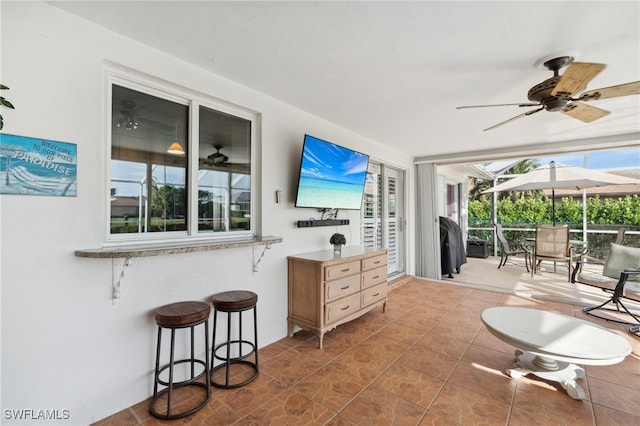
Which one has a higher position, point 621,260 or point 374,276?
point 621,260

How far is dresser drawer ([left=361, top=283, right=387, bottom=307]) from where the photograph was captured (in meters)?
3.20

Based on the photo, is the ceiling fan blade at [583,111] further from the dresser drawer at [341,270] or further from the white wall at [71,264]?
the white wall at [71,264]

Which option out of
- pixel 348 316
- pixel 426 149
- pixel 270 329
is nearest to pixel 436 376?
pixel 348 316

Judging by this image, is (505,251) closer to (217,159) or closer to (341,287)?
(341,287)

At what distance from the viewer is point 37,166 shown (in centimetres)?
153

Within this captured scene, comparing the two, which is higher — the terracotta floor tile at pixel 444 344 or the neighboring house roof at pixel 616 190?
the neighboring house roof at pixel 616 190

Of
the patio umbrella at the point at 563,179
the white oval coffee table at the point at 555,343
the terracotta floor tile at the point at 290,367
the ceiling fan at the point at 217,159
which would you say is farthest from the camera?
the patio umbrella at the point at 563,179

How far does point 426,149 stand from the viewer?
496 cm

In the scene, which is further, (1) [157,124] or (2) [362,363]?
(2) [362,363]

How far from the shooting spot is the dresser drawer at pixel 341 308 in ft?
8.89

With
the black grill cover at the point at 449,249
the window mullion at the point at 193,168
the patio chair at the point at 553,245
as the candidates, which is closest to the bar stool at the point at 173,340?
the window mullion at the point at 193,168

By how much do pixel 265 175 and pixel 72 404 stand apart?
2.07 metres

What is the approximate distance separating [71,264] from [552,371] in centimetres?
341

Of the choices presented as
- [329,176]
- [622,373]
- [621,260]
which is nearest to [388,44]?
[329,176]
